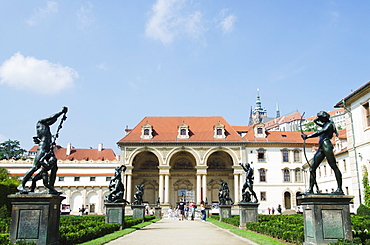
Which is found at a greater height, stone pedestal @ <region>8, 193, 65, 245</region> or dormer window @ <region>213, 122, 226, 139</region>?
dormer window @ <region>213, 122, 226, 139</region>

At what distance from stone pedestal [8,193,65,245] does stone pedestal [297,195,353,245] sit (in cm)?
673

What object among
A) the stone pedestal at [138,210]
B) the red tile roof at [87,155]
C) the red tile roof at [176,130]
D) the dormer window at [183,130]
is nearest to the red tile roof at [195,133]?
the red tile roof at [176,130]

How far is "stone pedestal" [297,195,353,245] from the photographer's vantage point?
8.55 meters

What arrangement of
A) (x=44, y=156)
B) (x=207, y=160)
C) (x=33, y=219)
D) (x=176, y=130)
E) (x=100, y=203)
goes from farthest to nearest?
(x=207, y=160), (x=176, y=130), (x=100, y=203), (x=44, y=156), (x=33, y=219)

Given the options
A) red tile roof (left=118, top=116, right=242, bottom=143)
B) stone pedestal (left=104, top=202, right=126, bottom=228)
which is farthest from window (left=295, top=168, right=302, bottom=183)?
stone pedestal (left=104, top=202, right=126, bottom=228)

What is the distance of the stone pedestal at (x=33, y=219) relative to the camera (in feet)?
27.5

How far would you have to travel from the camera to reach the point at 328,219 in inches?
341

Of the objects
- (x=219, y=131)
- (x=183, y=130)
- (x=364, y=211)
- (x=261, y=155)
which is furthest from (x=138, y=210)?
(x=261, y=155)

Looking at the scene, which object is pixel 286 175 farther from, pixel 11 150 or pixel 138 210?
pixel 11 150

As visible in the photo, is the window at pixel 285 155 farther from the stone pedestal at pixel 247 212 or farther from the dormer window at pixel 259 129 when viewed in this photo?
the stone pedestal at pixel 247 212

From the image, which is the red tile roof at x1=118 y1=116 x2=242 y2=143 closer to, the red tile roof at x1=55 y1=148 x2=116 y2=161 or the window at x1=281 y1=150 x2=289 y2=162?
the window at x1=281 y1=150 x2=289 y2=162

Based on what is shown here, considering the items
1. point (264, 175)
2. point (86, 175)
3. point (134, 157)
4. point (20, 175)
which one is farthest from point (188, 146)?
point (20, 175)

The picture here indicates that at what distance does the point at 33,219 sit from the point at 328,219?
296 inches

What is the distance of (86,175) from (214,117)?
22542mm
